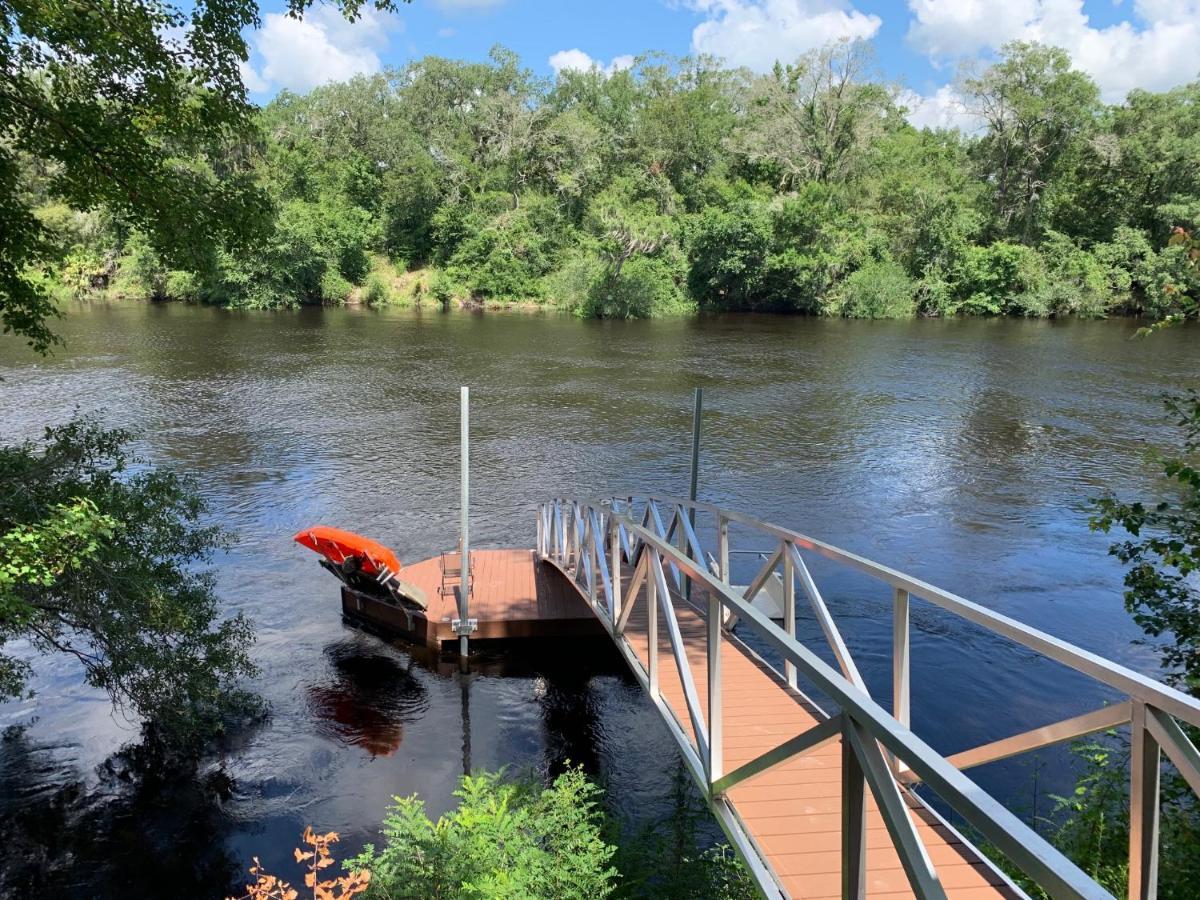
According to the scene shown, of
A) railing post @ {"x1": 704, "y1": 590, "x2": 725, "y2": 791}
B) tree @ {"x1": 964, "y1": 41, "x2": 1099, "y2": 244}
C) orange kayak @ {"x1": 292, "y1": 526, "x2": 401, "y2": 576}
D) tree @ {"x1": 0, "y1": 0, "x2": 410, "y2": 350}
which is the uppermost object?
tree @ {"x1": 964, "y1": 41, "x2": 1099, "y2": 244}

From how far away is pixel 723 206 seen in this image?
6119 cm

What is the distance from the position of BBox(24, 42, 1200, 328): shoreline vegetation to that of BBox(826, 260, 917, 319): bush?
0.14 metres

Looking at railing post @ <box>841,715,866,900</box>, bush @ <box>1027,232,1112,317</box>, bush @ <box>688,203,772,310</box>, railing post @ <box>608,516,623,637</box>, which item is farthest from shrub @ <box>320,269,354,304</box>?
railing post @ <box>841,715,866,900</box>

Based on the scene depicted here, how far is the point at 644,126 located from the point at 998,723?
217 ft

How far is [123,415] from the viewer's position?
83.9 feet

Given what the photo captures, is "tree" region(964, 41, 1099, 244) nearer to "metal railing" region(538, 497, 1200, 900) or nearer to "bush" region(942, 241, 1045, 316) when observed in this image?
"bush" region(942, 241, 1045, 316)

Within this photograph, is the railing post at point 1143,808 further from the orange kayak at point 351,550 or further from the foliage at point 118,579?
the orange kayak at point 351,550

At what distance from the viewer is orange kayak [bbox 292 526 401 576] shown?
41.0 ft

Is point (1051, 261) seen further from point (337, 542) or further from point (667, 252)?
point (337, 542)

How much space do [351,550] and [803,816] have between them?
31.5ft

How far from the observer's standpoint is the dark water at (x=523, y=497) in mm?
9328

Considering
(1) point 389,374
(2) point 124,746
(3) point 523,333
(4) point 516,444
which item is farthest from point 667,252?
(2) point 124,746

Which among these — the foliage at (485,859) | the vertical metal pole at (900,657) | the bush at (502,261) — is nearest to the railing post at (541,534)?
the foliage at (485,859)

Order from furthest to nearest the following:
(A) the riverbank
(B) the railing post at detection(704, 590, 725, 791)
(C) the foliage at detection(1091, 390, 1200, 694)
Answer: (A) the riverbank < (C) the foliage at detection(1091, 390, 1200, 694) < (B) the railing post at detection(704, 590, 725, 791)
